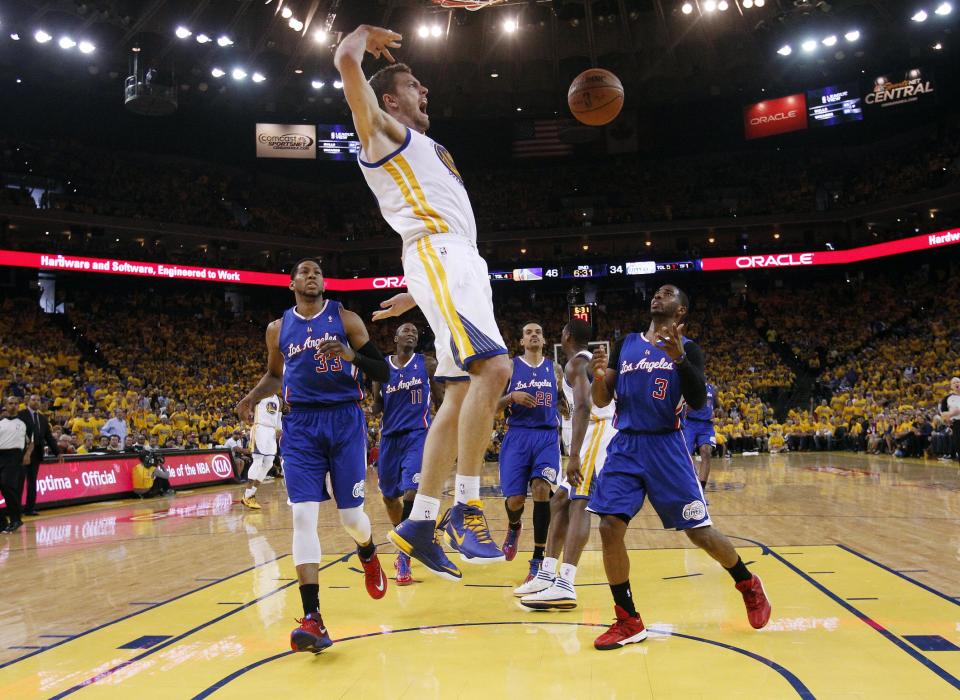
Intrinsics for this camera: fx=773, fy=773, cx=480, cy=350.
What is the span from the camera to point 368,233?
3488 centimetres

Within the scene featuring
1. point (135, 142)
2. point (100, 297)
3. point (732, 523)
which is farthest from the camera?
point (135, 142)

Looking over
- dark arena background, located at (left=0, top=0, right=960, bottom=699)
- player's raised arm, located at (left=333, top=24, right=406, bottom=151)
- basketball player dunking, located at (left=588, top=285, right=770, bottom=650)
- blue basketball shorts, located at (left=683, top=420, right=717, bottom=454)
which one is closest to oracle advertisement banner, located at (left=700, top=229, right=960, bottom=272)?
dark arena background, located at (left=0, top=0, right=960, bottom=699)

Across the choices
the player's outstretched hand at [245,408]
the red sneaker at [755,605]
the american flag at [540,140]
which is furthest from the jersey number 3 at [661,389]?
the american flag at [540,140]

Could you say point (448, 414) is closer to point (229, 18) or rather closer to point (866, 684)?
point (866, 684)

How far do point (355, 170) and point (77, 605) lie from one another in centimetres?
3313

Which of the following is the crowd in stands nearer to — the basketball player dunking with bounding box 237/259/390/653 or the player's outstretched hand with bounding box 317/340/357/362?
the basketball player dunking with bounding box 237/259/390/653

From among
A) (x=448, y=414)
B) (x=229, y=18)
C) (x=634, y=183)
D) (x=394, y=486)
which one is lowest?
→ (x=394, y=486)

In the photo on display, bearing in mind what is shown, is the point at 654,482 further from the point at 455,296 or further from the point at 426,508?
the point at 455,296

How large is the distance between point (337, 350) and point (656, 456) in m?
2.00

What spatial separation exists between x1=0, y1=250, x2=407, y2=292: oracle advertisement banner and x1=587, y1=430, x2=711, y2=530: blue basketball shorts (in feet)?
60.6

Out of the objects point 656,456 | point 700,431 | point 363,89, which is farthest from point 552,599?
point 700,431

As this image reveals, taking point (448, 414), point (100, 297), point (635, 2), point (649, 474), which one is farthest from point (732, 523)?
point (100, 297)

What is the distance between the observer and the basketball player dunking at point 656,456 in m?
4.42

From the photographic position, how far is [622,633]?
421 centimetres
